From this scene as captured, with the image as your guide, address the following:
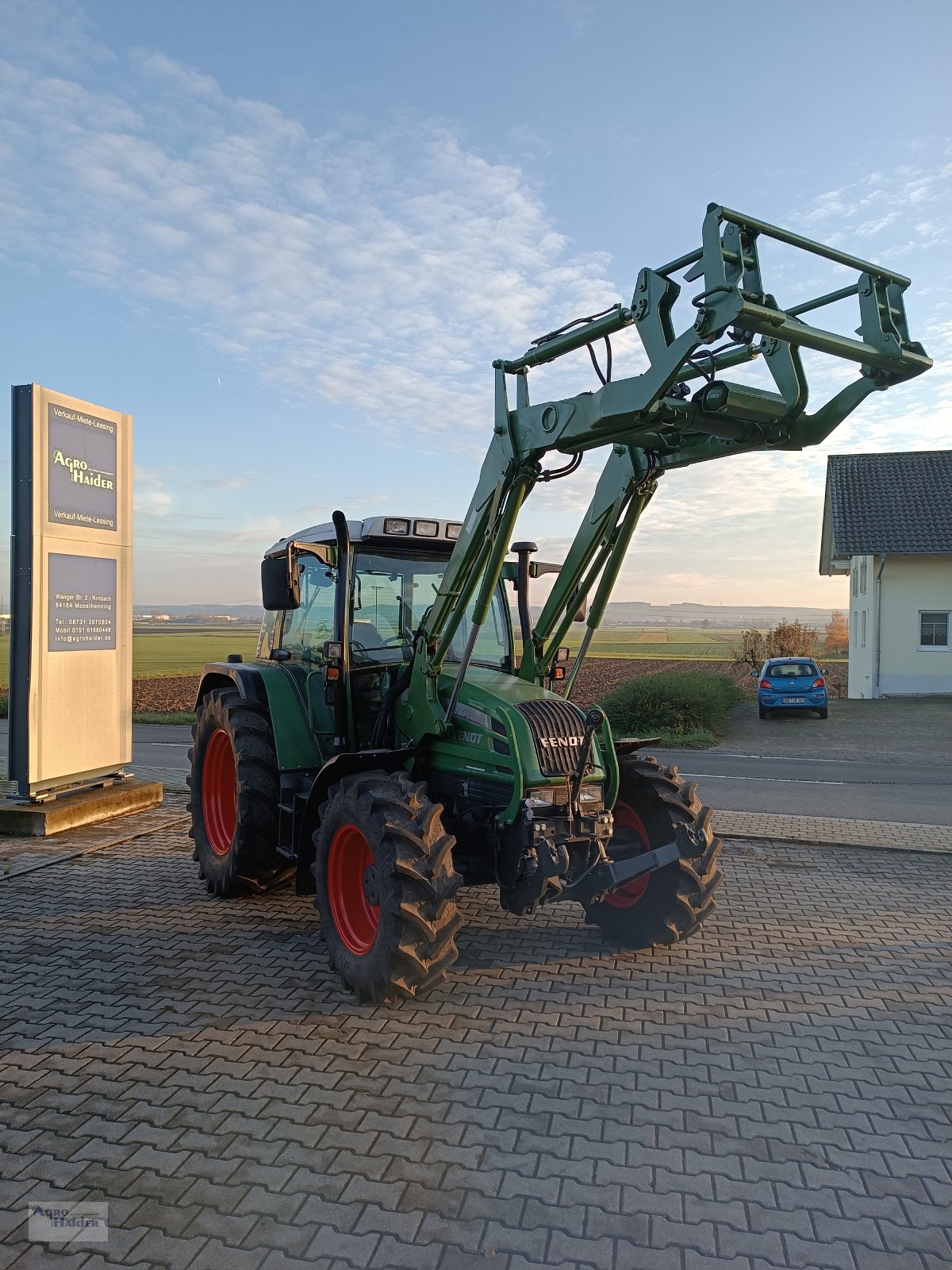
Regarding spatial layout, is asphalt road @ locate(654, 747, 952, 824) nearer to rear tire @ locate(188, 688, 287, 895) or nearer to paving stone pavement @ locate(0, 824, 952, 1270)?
paving stone pavement @ locate(0, 824, 952, 1270)

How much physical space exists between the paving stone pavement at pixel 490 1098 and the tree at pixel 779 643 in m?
22.2

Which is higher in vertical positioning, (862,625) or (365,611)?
(365,611)

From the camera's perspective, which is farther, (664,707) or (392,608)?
(664,707)

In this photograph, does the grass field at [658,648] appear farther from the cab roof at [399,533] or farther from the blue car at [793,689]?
the cab roof at [399,533]

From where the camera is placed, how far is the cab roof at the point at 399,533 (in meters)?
5.84

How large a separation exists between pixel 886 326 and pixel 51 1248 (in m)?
4.63

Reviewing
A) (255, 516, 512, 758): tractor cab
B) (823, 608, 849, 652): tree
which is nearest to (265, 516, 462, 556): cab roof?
(255, 516, 512, 758): tractor cab

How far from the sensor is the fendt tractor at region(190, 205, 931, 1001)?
4.11m

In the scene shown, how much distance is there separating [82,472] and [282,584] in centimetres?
443

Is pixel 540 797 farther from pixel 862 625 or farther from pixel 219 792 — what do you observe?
pixel 862 625

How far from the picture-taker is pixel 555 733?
500 cm

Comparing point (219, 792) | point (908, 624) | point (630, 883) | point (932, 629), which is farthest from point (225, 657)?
point (932, 629)

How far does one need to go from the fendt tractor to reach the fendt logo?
3160 mm

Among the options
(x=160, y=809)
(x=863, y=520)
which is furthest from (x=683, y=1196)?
(x=863, y=520)
